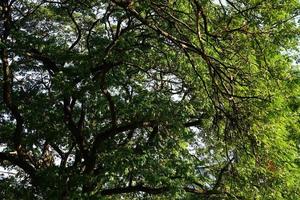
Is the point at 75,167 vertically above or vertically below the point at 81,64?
below

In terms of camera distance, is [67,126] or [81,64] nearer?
[81,64]

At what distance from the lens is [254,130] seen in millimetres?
6207

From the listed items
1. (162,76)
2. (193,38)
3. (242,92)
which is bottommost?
(242,92)

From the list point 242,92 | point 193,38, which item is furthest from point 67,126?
point 242,92

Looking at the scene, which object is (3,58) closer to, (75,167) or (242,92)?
(75,167)

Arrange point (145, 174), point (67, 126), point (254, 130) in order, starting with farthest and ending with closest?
point (67, 126)
point (145, 174)
point (254, 130)

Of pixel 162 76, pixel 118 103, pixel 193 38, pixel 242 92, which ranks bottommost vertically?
pixel 242 92

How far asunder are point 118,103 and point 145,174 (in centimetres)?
168

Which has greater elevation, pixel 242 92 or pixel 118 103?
pixel 118 103

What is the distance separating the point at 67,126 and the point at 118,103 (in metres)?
1.47

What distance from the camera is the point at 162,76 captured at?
11445 millimetres

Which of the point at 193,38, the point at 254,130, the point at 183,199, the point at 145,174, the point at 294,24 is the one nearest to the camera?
the point at 254,130

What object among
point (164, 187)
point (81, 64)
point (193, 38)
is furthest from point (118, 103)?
point (193, 38)

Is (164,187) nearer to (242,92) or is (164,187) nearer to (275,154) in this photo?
(275,154)
